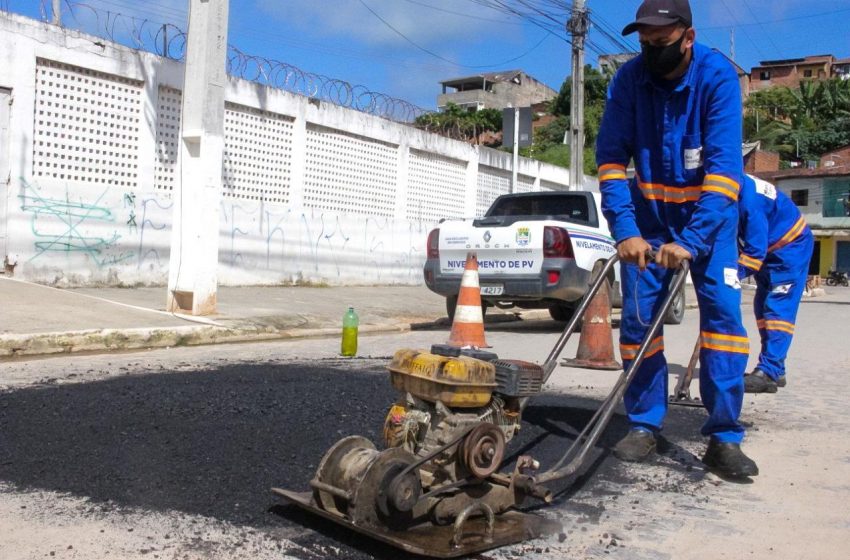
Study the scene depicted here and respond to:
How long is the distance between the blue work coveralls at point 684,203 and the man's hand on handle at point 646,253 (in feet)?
0.19

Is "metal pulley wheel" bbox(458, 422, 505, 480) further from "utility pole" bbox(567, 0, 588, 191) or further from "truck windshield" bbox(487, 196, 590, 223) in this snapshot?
"utility pole" bbox(567, 0, 588, 191)

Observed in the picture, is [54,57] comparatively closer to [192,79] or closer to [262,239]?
[192,79]

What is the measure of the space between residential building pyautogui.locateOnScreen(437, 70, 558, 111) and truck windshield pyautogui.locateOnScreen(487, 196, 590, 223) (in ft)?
216

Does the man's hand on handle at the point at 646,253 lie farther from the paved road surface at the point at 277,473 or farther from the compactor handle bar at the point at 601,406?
the paved road surface at the point at 277,473

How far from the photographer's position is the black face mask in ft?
13.4

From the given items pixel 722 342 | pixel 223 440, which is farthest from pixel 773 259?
pixel 223 440

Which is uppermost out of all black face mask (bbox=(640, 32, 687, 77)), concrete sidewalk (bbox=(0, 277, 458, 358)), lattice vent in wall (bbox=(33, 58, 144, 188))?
lattice vent in wall (bbox=(33, 58, 144, 188))

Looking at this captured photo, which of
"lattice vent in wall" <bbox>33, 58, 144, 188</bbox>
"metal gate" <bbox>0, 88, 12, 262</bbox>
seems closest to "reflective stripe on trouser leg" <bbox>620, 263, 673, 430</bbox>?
"metal gate" <bbox>0, 88, 12, 262</bbox>

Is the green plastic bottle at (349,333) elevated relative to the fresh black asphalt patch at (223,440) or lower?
elevated

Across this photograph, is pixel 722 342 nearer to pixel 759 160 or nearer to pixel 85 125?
pixel 85 125

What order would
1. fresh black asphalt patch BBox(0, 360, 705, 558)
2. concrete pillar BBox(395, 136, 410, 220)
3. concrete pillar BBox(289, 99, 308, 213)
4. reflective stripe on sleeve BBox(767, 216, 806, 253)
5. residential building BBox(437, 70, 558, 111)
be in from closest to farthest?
fresh black asphalt patch BBox(0, 360, 705, 558) → reflective stripe on sleeve BBox(767, 216, 806, 253) → concrete pillar BBox(289, 99, 308, 213) → concrete pillar BBox(395, 136, 410, 220) → residential building BBox(437, 70, 558, 111)

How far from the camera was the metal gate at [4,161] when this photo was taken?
11.3 metres

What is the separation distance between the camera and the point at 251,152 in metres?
15.1

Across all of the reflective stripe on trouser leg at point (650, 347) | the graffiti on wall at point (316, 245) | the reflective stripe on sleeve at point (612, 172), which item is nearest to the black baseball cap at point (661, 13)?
the reflective stripe on sleeve at point (612, 172)
